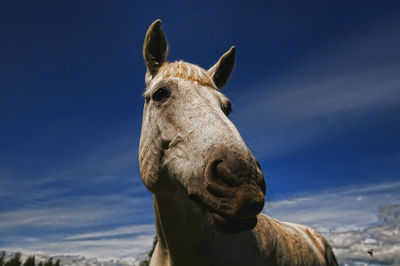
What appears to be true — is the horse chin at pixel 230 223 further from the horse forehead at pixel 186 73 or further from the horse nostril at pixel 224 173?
the horse forehead at pixel 186 73

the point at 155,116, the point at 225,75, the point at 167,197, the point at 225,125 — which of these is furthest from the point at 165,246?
the point at 225,75

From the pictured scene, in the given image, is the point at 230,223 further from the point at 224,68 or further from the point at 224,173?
the point at 224,68

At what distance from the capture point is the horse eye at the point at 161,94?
310 cm

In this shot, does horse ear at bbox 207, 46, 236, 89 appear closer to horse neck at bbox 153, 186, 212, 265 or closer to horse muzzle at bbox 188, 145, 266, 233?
horse neck at bbox 153, 186, 212, 265

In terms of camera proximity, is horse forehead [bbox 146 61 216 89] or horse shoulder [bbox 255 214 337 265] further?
horse shoulder [bbox 255 214 337 265]

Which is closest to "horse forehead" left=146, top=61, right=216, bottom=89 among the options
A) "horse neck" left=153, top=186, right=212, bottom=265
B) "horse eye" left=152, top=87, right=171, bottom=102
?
"horse eye" left=152, top=87, right=171, bottom=102

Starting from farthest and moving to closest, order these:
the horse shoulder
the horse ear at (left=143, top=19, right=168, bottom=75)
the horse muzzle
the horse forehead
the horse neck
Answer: the horse ear at (left=143, top=19, right=168, bottom=75) < the horse shoulder < the horse forehead < the horse neck < the horse muzzle

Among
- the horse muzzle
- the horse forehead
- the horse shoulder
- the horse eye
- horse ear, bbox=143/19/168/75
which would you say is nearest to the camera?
the horse muzzle

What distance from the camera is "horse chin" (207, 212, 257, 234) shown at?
196cm

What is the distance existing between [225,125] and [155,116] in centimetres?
101

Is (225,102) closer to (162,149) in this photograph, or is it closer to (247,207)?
(162,149)

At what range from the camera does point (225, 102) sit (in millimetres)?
3252

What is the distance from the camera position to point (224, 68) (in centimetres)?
448

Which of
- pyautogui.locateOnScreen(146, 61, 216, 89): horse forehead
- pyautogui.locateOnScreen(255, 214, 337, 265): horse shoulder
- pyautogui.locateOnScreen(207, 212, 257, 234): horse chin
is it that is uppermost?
pyautogui.locateOnScreen(146, 61, 216, 89): horse forehead
